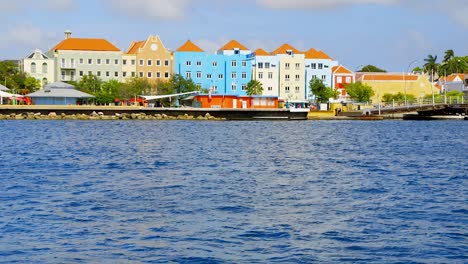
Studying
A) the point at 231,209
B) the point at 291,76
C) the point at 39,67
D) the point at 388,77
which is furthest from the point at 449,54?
the point at 231,209

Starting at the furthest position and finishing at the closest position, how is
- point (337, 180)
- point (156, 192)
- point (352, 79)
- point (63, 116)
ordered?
point (352, 79) < point (63, 116) < point (337, 180) < point (156, 192)

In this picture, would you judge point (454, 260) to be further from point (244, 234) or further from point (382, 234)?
point (244, 234)

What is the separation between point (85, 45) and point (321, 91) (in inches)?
1509

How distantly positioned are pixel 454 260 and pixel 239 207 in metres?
7.63

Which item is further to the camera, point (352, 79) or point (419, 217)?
point (352, 79)

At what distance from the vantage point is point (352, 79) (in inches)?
5576

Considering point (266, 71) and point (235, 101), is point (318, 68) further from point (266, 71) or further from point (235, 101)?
point (235, 101)

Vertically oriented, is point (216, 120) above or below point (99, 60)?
below

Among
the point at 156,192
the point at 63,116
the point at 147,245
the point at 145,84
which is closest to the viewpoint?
the point at 147,245

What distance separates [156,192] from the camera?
25422mm

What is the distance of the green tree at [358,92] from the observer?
439ft

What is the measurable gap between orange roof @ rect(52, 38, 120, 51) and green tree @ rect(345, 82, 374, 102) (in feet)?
128

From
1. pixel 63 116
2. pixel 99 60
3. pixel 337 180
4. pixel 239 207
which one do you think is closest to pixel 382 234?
pixel 239 207

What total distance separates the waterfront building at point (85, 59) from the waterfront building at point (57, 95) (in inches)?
616
